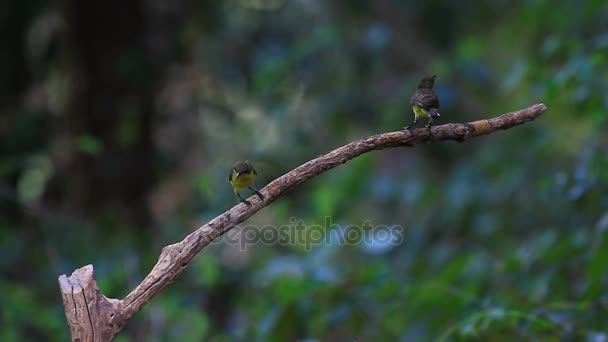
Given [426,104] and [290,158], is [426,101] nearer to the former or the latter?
[426,104]

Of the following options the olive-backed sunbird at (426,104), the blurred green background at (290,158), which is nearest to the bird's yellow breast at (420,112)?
the olive-backed sunbird at (426,104)

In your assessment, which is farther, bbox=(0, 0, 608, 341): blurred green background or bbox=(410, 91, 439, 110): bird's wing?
bbox=(0, 0, 608, 341): blurred green background

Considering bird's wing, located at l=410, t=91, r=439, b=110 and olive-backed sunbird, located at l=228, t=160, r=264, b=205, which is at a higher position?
olive-backed sunbird, located at l=228, t=160, r=264, b=205

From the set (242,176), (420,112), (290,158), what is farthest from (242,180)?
(290,158)

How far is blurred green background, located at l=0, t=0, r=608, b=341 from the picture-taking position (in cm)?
463

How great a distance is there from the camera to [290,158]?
809 centimetres

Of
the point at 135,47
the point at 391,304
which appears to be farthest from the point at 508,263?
the point at 135,47

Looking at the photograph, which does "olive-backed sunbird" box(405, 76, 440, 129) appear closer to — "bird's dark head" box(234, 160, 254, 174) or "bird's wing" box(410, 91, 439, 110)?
"bird's wing" box(410, 91, 439, 110)

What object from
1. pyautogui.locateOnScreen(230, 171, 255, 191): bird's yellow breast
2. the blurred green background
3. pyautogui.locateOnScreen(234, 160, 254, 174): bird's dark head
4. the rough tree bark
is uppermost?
the blurred green background

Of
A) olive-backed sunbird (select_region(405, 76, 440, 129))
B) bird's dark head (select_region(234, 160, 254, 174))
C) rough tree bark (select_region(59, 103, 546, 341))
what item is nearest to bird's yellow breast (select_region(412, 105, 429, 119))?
olive-backed sunbird (select_region(405, 76, 440, 129))

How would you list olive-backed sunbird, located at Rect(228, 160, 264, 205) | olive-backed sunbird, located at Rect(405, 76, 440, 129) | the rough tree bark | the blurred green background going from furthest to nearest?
the blurred green background → olive-backed sunbird, located at Rect(228, 160, 264, 205) → olive-backed sunbird, located at Rect(405, 76, 440, 129) → the rough tree bark

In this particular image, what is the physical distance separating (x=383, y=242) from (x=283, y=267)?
74cm

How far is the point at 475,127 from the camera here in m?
2.72

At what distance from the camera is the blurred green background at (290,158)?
15.2 ft
